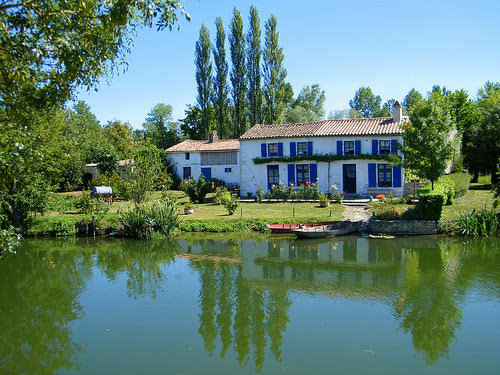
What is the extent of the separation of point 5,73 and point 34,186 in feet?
53.5

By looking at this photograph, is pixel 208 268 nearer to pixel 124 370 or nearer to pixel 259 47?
pixel 124 370

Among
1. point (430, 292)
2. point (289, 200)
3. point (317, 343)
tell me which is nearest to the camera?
point (317, 343)

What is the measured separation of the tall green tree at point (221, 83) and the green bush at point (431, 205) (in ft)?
92.5

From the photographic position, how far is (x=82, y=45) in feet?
25.2

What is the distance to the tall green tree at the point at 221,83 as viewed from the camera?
44094 mm

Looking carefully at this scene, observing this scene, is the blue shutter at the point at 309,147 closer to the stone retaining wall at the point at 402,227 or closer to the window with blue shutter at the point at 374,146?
the window with blue shutter at the point at 374,146

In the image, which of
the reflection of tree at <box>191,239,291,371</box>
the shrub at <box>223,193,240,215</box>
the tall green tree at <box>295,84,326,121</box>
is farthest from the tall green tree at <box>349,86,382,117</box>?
the reflection of tree at <box>191,239,291,371</box>

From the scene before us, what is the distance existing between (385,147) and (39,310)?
22.8m

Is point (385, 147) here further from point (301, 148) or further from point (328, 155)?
point (301, 148)

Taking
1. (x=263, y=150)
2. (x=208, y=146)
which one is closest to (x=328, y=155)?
(x=263, y=150)

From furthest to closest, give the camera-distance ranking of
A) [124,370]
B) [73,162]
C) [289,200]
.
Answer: [73,162] → [289,200] → [124,370]

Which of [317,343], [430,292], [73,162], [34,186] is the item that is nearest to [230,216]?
[34,186]

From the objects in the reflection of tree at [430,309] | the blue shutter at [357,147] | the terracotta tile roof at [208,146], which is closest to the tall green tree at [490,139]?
the blue shutter at [357,147]

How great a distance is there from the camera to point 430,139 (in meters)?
21.0
